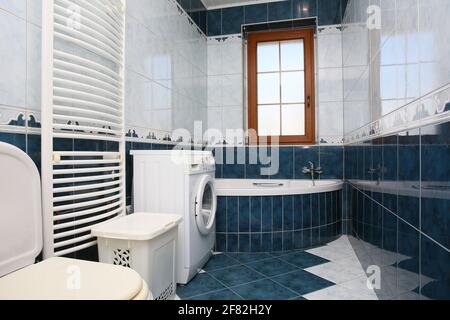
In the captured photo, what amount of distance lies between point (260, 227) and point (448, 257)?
1.75 meters

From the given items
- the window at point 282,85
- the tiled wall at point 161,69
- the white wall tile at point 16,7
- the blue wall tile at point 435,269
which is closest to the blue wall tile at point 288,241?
the window at point 282,85

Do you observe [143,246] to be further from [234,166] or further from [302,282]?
[234,166]

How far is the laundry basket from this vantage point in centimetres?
139

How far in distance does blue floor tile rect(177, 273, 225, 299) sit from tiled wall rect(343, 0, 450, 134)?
1.47 metres

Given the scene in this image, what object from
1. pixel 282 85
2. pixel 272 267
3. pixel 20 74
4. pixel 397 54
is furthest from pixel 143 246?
pixel 282 85

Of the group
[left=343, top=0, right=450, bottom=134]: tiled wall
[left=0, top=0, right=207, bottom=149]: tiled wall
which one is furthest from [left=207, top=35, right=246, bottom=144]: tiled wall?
[left=343, top=0, right=450, bottom=134]: tiled wall

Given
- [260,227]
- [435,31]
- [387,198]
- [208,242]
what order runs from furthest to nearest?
[260,227] → [208,242] → [387,198] → [435,31]

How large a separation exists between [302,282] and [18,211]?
1678 millimetres

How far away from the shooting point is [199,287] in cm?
186

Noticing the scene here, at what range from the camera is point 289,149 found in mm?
3428

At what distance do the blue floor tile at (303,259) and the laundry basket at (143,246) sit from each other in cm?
110
